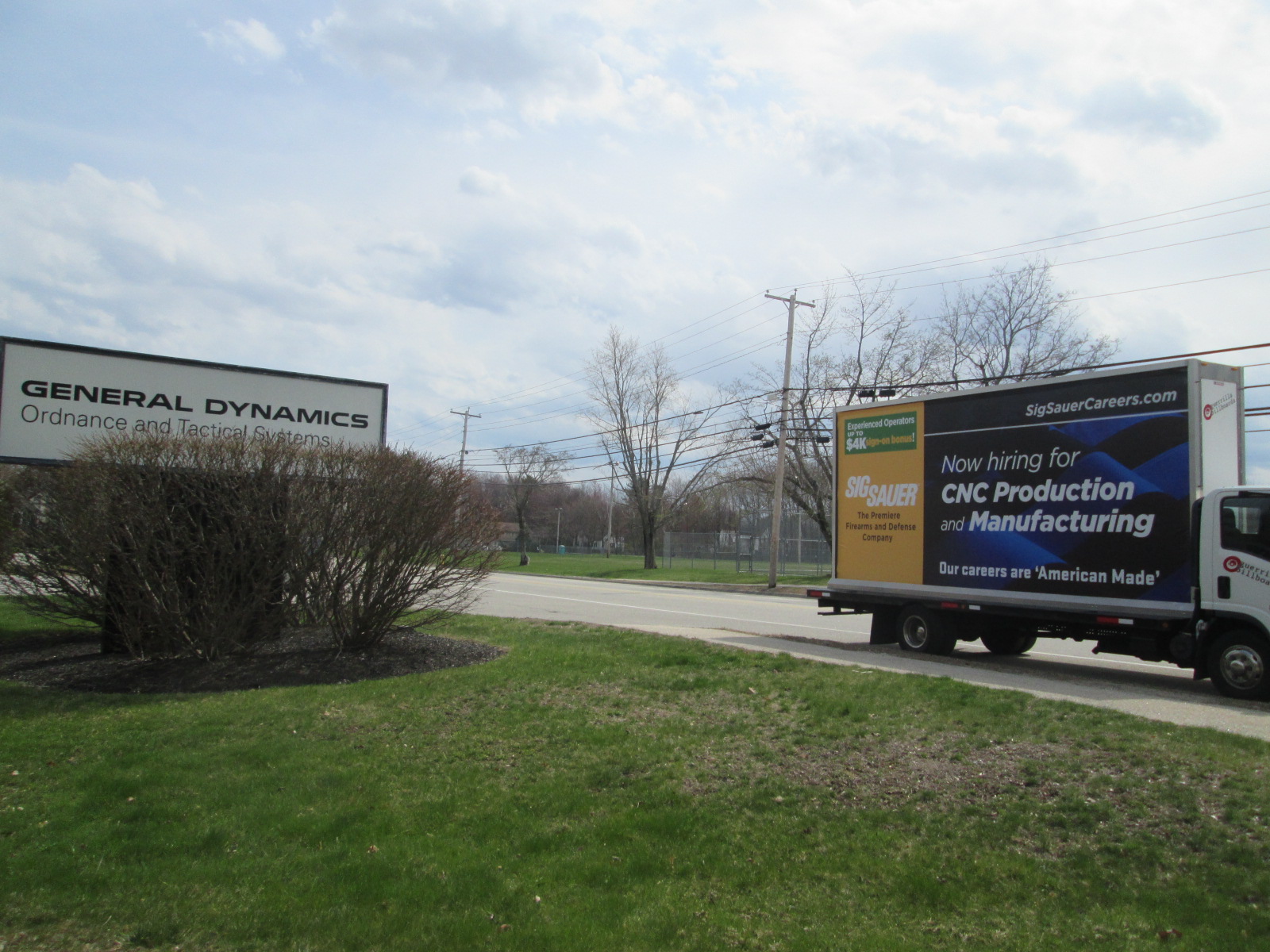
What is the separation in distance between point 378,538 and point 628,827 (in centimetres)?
563

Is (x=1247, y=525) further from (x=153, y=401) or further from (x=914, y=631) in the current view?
(x=153, y=401)

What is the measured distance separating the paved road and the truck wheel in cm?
17

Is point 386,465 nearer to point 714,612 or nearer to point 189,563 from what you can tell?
point 189,563

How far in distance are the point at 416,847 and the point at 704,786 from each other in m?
1.82

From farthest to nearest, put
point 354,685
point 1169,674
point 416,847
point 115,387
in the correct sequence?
point 115,387 < point 1169,674 < point 354,685 < point 416,847

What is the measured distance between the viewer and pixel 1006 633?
42.5 ft

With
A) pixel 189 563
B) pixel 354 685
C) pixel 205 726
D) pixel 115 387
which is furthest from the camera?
pixel 115 387

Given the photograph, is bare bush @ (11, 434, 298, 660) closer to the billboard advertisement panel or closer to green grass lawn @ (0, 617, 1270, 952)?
green grass lawn @ (0, 617, 1270, 952)

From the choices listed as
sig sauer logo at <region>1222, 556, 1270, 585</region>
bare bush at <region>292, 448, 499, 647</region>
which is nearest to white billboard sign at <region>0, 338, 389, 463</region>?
bare bush at <region>292, 448, 499, 647</region>

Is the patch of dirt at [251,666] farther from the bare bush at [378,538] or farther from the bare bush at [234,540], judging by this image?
the bare bush at [378,538]

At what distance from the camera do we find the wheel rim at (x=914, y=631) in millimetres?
13312

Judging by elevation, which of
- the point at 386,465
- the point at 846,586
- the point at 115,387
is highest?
the point at 115,387

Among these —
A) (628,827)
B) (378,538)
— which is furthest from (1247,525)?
(378,538)

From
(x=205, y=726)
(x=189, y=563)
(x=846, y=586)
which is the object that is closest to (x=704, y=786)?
(x=205, y=726)
